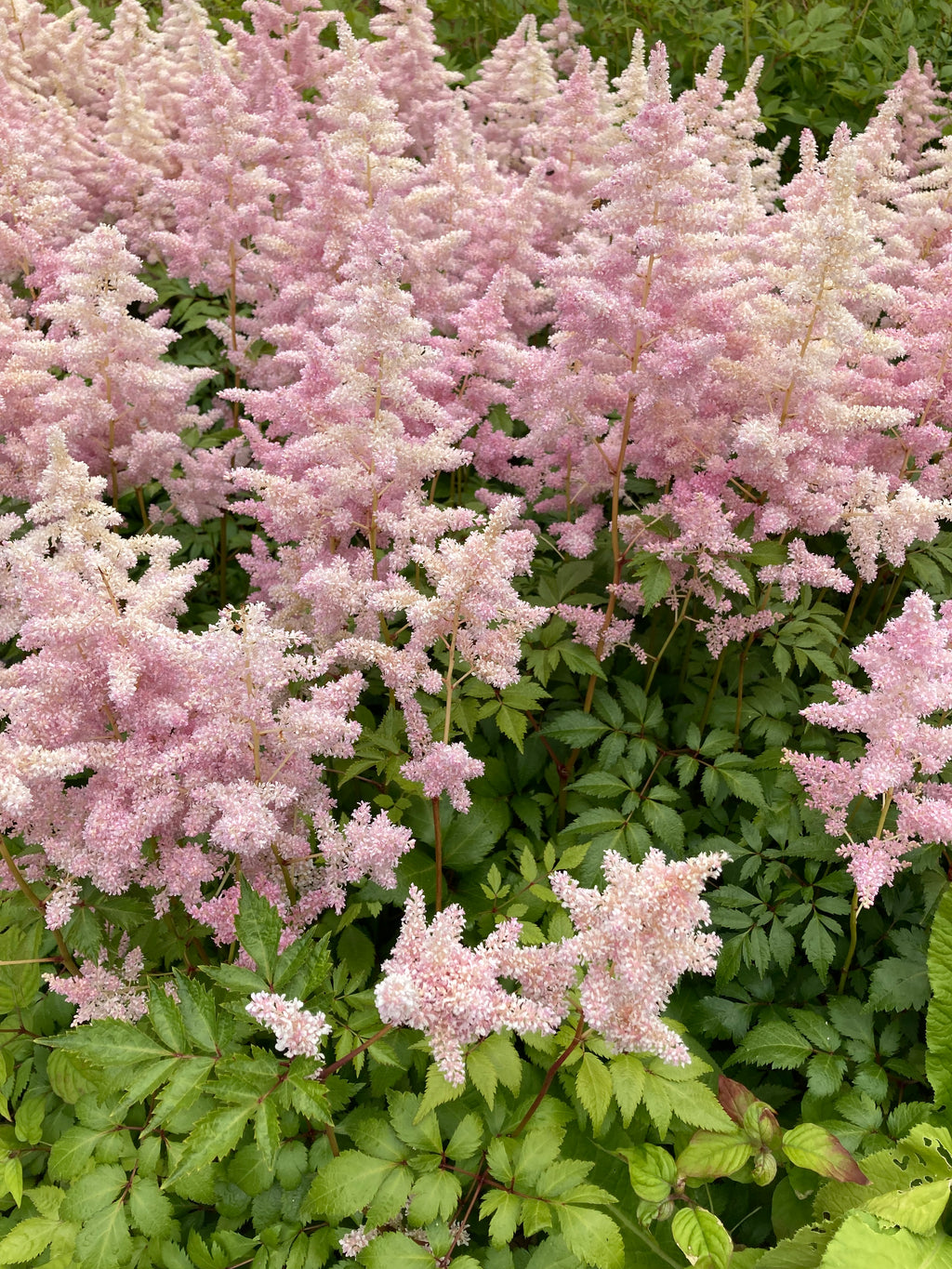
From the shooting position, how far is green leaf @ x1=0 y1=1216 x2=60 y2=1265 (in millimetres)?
1950

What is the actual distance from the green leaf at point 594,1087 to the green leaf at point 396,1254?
1.34 feet

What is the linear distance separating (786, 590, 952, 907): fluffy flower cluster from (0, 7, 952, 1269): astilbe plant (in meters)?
0.01

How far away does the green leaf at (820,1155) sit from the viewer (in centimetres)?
196

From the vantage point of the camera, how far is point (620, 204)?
2.55 metres

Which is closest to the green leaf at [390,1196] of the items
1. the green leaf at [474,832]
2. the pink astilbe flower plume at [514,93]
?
the green leaf at [474,832]

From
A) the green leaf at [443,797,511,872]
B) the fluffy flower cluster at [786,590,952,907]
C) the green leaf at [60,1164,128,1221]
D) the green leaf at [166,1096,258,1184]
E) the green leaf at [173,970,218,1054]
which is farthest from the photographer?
the green leaf at [443,797,511,872]

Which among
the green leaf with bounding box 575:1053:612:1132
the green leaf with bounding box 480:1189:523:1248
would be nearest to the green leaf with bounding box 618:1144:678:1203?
the green leaf with bounding box 575:1053:612:1132

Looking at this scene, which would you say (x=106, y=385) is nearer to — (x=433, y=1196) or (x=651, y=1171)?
(x=433, y=1196)

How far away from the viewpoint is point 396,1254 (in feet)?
5.77

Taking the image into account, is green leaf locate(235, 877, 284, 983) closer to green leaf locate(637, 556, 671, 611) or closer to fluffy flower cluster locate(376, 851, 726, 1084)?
fluffy flower cluster locate(376, 851, 726, 1084)

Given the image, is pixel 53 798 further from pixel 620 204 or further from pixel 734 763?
pixel 620 204

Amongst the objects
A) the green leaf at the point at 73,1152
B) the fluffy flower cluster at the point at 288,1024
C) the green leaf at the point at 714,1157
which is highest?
the fluffy flower cluster at the point at 288,1024

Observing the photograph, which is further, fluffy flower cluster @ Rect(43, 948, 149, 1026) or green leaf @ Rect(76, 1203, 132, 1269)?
fluffy flower cluster @ Rect(43, 948, 149, 1026)

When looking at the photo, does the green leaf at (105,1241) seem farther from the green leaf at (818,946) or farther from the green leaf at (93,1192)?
the green leaf at (818,946)
